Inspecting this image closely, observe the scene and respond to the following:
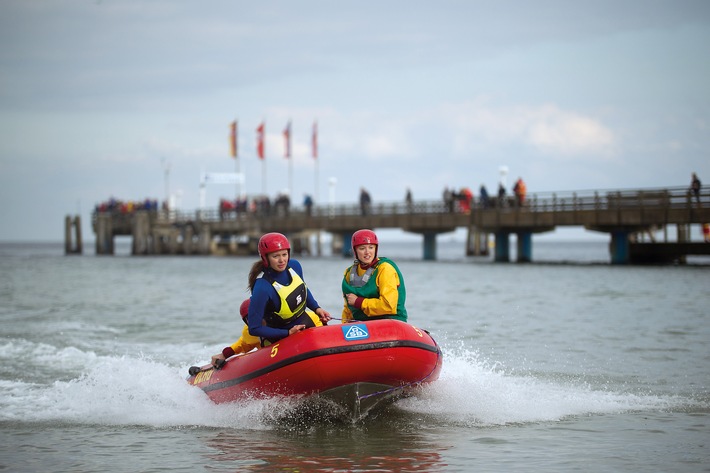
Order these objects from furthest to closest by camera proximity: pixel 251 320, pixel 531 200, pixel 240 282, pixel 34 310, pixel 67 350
Answer: 1. pixel 531 200
2. pixel 240 282
3. pixel 34 310
4. pixel 67 350
5. pixel 251 320

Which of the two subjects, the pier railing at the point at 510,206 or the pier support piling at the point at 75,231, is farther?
the pier support piling at the point at 75,231

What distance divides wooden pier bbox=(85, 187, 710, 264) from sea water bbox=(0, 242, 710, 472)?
18049 millimetres

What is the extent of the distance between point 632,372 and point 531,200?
33.3 m

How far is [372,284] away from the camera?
10633 millimetres

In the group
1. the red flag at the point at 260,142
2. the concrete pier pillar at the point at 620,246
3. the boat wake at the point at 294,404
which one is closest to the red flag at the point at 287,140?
the red flag at the point at 260,142

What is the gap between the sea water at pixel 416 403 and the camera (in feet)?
29.4

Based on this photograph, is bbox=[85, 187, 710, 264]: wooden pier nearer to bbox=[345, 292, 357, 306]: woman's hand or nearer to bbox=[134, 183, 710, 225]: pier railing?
bbox=[134, 183, 710, 225]: pier railing

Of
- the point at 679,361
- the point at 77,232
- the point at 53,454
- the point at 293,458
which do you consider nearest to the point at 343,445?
the point at 293,458

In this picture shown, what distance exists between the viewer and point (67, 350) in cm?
1681

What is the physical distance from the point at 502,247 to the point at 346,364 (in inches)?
1622

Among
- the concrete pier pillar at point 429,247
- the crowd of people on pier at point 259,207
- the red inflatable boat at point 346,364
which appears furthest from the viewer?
the crowd of people on pier at point 259,207

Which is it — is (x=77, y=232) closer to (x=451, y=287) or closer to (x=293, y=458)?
(x=451, y=287)

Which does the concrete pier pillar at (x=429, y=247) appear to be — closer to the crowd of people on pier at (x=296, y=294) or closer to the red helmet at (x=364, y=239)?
the crowd of people on pier at (x=296, y=294)

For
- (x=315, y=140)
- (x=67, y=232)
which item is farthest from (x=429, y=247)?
(x=67, y=232)
